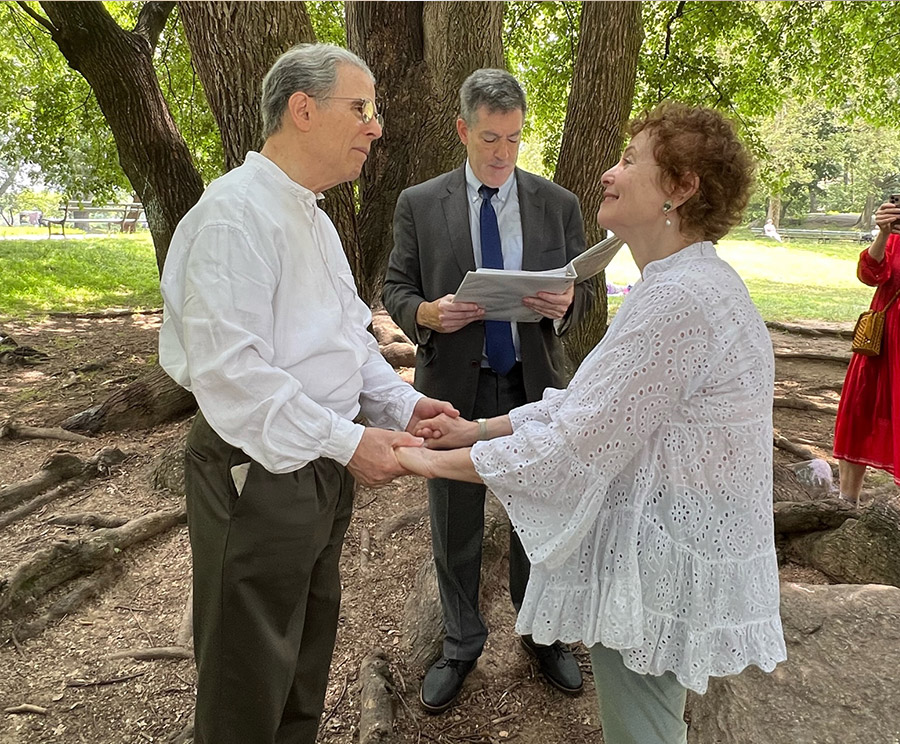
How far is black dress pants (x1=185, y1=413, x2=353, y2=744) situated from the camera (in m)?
1.96

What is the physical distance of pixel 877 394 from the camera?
15.8 ft

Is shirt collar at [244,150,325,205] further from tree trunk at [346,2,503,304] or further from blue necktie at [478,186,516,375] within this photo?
tree trunk at [346,2,503,304]

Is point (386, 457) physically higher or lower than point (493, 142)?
lower

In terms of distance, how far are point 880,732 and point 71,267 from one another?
15.2m

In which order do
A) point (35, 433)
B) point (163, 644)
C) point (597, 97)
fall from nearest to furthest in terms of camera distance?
point (163, 644) → point (597, 97) → point (35, 433)

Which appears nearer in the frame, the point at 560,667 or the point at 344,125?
the point at 344,125

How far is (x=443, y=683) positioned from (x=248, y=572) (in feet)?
4.41

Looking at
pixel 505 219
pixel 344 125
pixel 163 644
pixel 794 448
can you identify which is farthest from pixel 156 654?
pixel 794 448

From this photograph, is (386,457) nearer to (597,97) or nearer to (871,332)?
(871,332)

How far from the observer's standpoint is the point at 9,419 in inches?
241

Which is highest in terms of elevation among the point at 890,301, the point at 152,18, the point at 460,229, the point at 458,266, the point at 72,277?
the point at 152,18

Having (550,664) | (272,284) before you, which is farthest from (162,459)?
(272,284)

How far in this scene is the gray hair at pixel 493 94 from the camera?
2766 millimetres

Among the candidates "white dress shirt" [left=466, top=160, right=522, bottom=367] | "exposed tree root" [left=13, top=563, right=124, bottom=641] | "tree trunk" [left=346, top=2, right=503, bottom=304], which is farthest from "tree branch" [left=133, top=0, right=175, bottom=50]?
"white dress shirt" [left=466, top=160, right=522, bottom=367]
